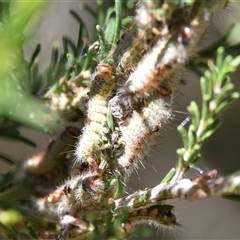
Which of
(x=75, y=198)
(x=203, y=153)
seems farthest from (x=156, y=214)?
(x=203, y=153)

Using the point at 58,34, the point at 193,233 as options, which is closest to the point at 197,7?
the point at 58,34

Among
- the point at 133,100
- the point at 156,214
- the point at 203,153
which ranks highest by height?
the point at 133,100

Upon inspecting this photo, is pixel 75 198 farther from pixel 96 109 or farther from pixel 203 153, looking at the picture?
pixel 203 153

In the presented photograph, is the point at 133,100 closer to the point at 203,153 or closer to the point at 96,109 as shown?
the point at 96,109

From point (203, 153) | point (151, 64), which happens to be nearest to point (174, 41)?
point (151, 64)

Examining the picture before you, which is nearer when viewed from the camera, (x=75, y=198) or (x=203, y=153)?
(x=75, y=198)

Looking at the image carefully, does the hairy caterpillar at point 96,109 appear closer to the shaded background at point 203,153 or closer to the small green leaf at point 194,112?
the small green leaf at point 194,112

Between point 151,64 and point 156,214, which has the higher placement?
point 151,64
